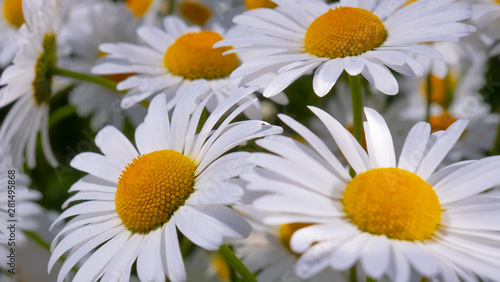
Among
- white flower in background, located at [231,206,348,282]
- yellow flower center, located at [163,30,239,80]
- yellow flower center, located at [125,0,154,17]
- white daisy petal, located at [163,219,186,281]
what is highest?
yellow flower center, located at [163,30,239,80]

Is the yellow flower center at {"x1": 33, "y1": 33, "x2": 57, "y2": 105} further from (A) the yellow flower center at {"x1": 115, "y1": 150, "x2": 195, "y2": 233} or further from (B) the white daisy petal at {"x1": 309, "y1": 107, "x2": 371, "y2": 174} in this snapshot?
(B) the white daisy petal at {"x1": 309, "y1": 107, "x2": 371, "y2": 174}

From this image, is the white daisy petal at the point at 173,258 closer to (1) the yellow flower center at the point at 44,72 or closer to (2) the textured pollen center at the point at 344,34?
(2) the textured pollen center at the point at 344,34

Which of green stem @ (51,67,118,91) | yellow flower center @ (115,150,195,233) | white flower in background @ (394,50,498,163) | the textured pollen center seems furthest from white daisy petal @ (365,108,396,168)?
green stem @ (51,67,118,91)

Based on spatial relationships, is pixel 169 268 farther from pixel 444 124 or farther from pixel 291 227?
pixel 444 124

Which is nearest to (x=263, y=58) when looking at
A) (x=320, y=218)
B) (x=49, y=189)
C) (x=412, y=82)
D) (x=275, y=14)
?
(x=275, y=14)

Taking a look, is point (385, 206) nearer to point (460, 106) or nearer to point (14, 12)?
point (460, 106)

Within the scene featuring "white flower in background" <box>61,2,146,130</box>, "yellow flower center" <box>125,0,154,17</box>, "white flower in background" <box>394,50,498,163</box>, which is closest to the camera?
"white flower in background" <box>394,50,498,163</box>

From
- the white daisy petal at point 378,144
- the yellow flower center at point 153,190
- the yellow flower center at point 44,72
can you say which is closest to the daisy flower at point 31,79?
the yellow flower center at point 44,72
